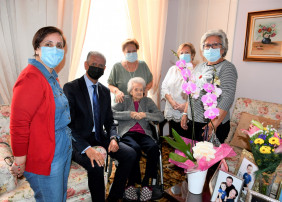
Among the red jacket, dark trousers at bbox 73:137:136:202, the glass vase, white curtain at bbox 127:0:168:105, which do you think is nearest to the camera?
the red jacket

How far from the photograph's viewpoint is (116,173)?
198 centimetres

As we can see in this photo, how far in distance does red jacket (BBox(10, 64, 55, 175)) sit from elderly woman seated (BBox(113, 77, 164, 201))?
1.09 metres

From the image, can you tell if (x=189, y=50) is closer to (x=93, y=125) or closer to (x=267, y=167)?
(x=93, y=125)

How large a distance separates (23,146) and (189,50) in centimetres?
214

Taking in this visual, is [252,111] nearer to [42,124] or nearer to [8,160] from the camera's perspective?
[42,124]

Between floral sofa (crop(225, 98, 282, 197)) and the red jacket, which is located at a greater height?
the red jacket

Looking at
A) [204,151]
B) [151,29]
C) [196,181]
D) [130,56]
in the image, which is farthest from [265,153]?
[151,29]

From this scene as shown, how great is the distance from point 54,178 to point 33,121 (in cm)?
37

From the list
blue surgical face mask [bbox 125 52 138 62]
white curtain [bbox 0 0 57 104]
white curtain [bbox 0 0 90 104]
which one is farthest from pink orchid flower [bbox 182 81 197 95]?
white curtain [bbox 0 0 57 104]

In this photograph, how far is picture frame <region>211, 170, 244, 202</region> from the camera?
1.35 metres

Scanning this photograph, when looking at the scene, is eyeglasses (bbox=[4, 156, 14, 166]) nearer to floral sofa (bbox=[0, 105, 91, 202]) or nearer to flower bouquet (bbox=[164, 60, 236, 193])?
floral sofa (bbox=[0, 105, 91, 202])

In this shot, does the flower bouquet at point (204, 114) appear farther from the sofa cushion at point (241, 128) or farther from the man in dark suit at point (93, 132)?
the sofa cushion at point (241, 128)

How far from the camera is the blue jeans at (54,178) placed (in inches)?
49.4

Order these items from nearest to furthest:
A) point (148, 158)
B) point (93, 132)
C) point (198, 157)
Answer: point (198, 157) → point (93, 132) → point (148, 158)
